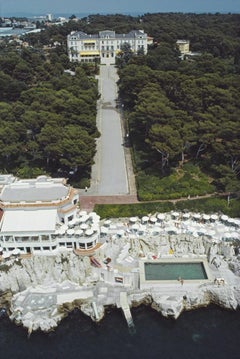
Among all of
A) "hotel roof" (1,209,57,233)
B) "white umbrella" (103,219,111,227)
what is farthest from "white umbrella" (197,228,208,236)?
"hotel roof" (1,209,57,233)

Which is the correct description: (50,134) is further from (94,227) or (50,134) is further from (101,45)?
(101,45)

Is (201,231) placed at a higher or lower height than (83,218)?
lower

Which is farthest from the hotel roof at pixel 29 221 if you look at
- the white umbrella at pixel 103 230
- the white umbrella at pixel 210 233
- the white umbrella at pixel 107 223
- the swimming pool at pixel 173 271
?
the white umbrella at pixel 210 233

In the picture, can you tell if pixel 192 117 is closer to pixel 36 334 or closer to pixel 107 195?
pixel 107 195

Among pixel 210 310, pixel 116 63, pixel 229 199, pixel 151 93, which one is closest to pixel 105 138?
pixel 151 93

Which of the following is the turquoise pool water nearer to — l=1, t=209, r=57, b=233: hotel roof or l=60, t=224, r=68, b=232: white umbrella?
l=60, t=224, r=68, b=232: white umbrella

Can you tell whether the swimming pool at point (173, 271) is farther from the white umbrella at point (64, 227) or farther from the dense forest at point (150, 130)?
the dense forest at point (150, 130)

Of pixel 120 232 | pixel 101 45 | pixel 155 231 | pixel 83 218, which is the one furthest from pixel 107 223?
pixel 101 45

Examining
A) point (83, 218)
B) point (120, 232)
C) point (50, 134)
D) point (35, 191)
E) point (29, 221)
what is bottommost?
point (120, 232)
